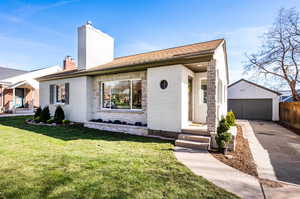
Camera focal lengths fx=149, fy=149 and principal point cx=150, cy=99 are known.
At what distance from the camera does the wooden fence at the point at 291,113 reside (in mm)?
10747

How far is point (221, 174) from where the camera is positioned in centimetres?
339

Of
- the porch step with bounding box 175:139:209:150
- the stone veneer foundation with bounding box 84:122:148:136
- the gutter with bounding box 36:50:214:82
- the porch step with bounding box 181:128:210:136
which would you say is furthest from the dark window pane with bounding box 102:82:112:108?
the porch step with bounding box 175:139:209:150

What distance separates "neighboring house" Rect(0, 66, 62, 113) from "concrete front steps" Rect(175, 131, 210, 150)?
57.3ft

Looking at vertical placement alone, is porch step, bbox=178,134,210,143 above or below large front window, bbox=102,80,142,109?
below

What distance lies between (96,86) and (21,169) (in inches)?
248

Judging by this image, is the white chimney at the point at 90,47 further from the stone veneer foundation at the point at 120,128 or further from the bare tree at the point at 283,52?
the bare tree at the point at 283,52

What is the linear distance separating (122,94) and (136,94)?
97cm

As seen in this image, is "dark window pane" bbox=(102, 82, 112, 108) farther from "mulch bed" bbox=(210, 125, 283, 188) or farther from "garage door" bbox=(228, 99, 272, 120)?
"garage door" bbox=(228, 99, 272, 120)

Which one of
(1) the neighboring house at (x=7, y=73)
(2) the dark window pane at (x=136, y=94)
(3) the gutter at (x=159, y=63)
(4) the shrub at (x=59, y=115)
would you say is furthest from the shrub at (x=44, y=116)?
(1) the neighboring house at (x=7, y=73)

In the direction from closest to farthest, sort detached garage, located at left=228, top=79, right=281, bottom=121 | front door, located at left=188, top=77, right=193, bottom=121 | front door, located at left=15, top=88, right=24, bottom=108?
front door, located at left=188, top=77, right=193, bottom=121, detached garage, located at left=228, top=79, right=281, bottom=121, front door, located at left=15, top=88, right=24, bottom=108

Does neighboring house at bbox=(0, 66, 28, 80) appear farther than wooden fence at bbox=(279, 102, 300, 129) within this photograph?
Yes

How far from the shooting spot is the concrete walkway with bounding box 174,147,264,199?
275cm

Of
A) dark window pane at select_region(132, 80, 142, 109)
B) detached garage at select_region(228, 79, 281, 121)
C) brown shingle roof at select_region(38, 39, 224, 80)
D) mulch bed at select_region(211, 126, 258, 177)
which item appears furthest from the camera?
detached garage at select_region(228, 79, 281, 121)

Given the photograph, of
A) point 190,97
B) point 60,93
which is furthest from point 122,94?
point 60,93
